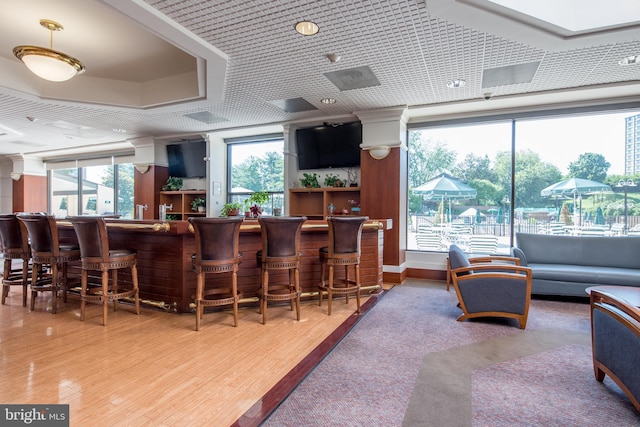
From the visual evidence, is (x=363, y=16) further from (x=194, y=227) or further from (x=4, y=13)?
(x=4, y=13)

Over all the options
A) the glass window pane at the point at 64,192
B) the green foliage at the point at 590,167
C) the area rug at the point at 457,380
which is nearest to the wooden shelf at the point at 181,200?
the glass window pane at the point at 64,192

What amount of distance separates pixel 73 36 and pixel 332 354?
461cm

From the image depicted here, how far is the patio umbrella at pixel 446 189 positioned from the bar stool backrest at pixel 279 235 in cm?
342

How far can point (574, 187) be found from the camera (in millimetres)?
5137

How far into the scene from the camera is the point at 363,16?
2.81m

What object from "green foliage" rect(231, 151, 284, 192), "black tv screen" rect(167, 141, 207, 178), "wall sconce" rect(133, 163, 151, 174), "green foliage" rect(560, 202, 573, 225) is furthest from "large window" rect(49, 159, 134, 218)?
"green foliage" rect(560, 202, 573, 225)

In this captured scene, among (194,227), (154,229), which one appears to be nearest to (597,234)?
(194,227)

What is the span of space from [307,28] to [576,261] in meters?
4.94

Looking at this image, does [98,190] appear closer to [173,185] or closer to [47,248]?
[173,185]

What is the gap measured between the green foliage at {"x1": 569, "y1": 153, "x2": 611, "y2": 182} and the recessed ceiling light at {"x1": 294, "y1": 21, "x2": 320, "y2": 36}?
187 inches

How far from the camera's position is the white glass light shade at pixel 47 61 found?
3.36 metres

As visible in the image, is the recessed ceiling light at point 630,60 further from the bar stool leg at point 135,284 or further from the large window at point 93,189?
the large window at point 93,189

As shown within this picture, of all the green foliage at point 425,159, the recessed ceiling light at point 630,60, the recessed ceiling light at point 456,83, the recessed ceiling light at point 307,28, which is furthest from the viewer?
the green foliage at point 425,159

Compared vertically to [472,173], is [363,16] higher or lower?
higher
